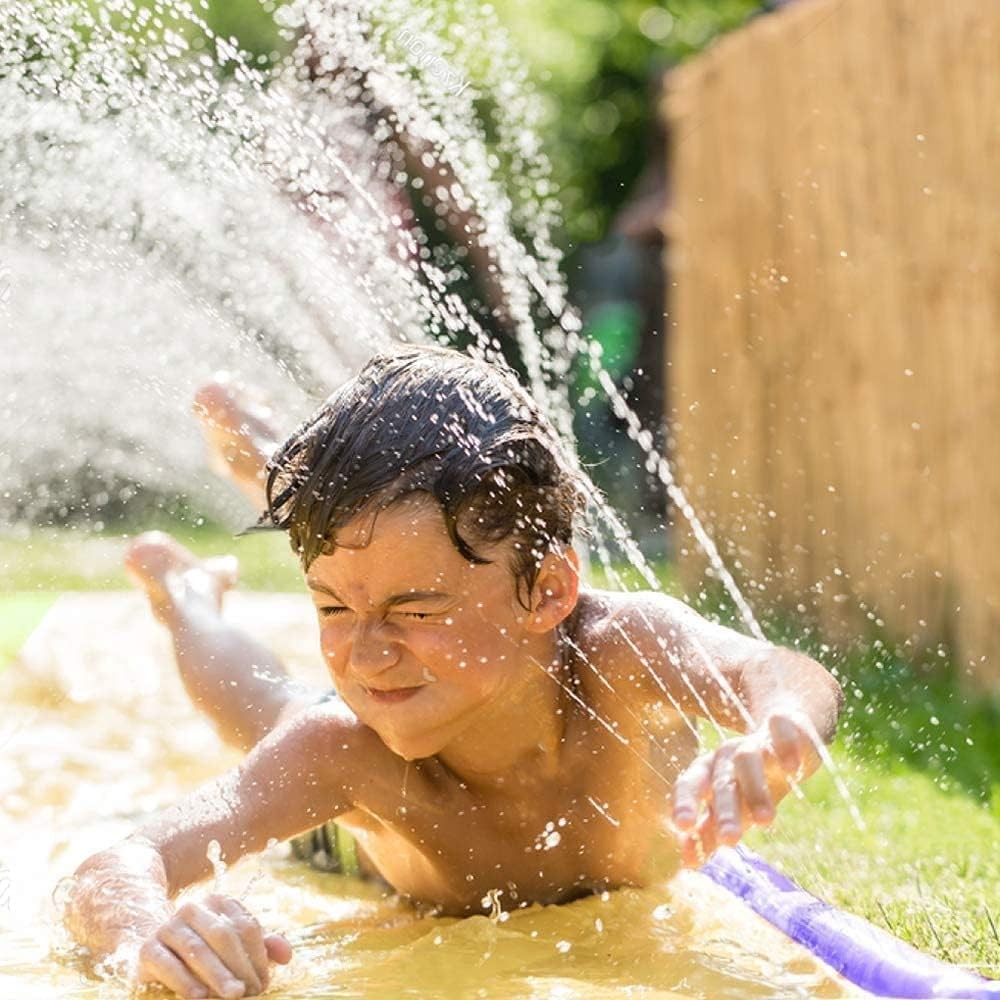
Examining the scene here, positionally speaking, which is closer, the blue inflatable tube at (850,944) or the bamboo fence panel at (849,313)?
the blue inflatable tube at (850,944)

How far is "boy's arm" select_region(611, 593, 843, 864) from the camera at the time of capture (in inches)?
87.6

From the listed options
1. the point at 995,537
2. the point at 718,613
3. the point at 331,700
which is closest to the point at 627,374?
the point at 718,613

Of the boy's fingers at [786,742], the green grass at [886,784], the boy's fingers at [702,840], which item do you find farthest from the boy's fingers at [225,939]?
the green grass at [886,784]

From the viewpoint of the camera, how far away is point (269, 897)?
363 centimetres

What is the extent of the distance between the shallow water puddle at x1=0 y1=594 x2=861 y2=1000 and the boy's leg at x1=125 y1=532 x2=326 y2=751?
1.10 ft

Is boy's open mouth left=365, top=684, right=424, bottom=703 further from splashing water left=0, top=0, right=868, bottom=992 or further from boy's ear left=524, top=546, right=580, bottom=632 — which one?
splashing water left=0, top=0, right=868, bottom=992

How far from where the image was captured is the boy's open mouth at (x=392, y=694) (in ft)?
9.18

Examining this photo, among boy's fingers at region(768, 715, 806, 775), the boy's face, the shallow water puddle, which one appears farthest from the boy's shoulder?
boy's fingers at region(768, 715, 806, 775)

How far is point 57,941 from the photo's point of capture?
3033mm

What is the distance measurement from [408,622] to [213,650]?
1445 millimetres

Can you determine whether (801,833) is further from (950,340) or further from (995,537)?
(950,340)

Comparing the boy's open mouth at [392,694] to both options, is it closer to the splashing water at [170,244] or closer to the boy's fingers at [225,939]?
the boy's fingers at [225,939]

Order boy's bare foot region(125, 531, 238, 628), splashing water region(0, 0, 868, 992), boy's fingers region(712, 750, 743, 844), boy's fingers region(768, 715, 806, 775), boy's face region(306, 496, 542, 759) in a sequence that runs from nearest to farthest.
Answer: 1. boy's fingers region(712, 750, 743, 844)
2. boy's fingers region(768, 715, 806, 775)
3. boy's face region(306, 496, 542, 759)
4. boy's bare foot region(125, 531, 238, 628)
5. splashing water region(0, 0, 868, 992)

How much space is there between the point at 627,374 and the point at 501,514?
12.4m
